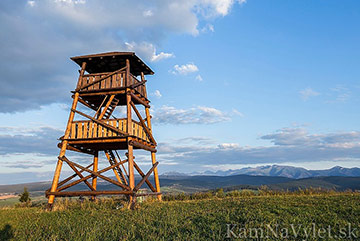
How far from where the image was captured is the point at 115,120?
51.6ft

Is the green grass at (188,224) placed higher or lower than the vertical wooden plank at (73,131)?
lower

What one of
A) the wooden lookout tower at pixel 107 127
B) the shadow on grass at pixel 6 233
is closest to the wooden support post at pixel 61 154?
the wooden lookout tower at pixel 107 127

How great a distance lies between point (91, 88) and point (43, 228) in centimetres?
999

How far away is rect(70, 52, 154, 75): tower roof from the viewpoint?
16708 millimetres

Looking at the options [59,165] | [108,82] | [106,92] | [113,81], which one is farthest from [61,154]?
[113,81]

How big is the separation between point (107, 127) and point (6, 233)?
25.8ft

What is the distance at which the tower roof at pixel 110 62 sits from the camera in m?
16.7

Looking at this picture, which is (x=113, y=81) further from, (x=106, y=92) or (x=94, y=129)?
(x=94, y=129)

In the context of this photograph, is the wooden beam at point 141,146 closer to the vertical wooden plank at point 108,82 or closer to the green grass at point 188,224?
the vertical wooden plank at point 108,82

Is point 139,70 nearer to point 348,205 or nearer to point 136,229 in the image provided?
point 136,229

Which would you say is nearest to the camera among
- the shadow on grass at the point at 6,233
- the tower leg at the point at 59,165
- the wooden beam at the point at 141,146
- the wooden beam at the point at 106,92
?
the shadow on grass at the point at 6,233

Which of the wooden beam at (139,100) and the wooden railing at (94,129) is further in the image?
the wooden beam at (139,100)

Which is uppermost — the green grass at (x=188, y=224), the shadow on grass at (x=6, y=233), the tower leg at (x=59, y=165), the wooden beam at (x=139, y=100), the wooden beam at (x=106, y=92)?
the wooden beam at (x=106, y=92)

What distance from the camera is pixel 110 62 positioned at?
18078 mm
